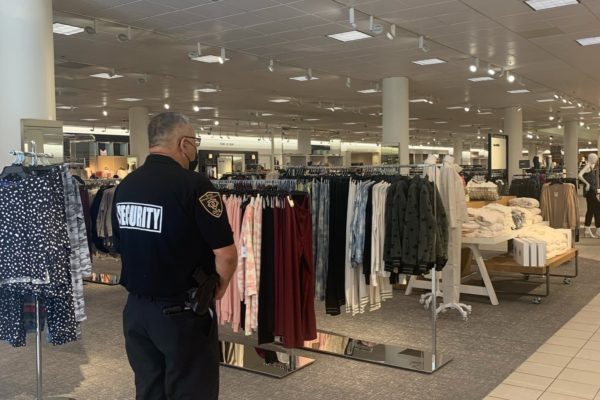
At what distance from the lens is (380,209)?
4.76 m

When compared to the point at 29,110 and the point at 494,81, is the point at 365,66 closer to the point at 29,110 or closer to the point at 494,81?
the point at 494,81

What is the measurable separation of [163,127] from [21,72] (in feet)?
10.6

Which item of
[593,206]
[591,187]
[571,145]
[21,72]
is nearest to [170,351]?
[21,72]

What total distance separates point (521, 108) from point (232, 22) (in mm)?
14935

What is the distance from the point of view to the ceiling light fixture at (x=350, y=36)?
939cm

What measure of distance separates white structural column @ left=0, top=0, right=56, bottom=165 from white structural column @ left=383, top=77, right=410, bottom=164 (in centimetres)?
935

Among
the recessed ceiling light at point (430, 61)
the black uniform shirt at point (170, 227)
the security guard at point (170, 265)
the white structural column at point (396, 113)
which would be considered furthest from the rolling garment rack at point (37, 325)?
the white structural column at point (396, 113)

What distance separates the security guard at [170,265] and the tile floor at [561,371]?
2433 mm

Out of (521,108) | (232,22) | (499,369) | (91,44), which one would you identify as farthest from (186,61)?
(521,108)

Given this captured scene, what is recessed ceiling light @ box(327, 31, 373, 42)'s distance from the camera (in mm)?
9398

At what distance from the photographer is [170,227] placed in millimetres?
2518

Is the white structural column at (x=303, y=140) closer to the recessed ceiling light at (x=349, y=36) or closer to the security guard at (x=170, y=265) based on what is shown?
the recessed ceiling light at (x=349, y=36)

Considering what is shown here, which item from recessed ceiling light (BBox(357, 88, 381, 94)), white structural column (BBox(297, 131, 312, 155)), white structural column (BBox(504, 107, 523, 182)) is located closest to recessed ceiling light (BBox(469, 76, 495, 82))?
recessed ceiling light (BBox(357, 88, 381, 94))

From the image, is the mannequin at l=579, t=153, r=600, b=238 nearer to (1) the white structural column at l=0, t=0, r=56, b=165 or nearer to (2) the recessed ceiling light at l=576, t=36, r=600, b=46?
(2) the recessed ceiling light at l=576, t=36, r=600, b=46
